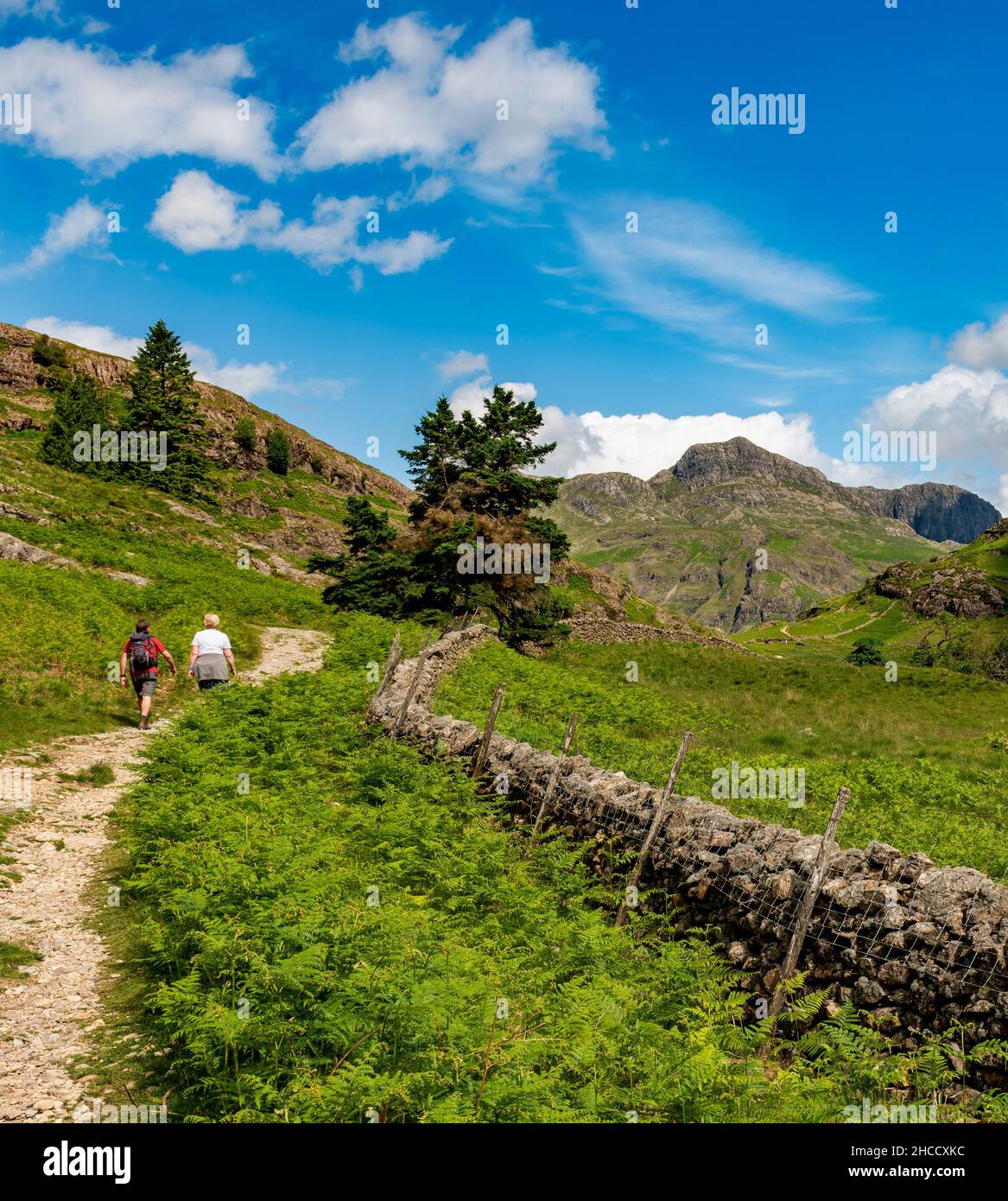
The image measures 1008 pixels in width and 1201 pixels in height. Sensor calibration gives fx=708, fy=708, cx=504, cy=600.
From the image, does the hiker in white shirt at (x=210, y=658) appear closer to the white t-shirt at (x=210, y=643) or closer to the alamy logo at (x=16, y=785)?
the white t-shirt at (x=210, y=643)

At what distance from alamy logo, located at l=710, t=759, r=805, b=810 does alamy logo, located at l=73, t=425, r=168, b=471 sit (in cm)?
5187

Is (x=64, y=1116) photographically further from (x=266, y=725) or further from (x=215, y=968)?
(x=266, y=725)

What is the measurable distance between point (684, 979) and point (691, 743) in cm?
1610

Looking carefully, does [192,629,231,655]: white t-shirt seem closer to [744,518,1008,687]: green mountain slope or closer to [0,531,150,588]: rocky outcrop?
[0,531,150,588]: rocky outcrop

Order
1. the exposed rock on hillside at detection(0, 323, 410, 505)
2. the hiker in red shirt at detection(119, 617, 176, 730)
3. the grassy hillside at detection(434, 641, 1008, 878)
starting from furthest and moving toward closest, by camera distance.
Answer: the exposed rock on hillside at detection(0, 323, 410, 505), the hiker in red shirt at detection(119, 617, 176, 730), the grassy hillside at detection(434, 641, 1008, 878)

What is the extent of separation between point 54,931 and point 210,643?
983 centimetres

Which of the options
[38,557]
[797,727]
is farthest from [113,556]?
[797,727]

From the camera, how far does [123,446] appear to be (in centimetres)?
5719

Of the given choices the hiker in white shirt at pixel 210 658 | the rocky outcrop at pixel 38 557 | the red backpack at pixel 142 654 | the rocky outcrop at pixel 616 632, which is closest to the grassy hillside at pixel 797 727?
the rocky outcrop at pixel 616 632

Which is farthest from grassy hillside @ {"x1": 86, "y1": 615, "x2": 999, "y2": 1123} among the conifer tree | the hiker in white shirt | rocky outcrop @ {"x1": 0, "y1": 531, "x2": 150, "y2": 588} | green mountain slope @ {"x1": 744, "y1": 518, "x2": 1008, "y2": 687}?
green mountain slope @ {"x1": 744, "y1": 518, "x2": 1008, "y2": 687}

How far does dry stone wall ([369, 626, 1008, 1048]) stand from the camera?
7.26 meters

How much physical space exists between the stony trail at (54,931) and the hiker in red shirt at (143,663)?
2219 millimetres
